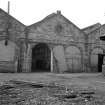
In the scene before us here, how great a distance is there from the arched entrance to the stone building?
16 centimetres

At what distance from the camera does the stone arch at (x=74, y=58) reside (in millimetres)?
19906

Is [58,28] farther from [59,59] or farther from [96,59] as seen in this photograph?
[96,59]

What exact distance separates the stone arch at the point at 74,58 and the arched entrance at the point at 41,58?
362 centimetres

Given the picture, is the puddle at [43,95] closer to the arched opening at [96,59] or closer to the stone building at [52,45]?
the stone building at [52,45]

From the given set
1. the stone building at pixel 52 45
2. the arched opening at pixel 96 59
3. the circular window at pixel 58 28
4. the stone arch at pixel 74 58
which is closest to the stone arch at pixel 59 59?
the stone building at pixel 52 45

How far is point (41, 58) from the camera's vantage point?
24297 mm

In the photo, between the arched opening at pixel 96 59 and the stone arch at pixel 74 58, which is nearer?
the stone arch at pixel 74 58

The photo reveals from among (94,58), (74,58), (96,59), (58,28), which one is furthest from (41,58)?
(96,59)

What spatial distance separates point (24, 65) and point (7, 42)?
338 cm

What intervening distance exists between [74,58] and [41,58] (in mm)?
6292

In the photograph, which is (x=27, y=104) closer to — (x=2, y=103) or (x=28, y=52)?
(x=2, y=103)

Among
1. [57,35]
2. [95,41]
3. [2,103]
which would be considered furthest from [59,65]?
[2,103]

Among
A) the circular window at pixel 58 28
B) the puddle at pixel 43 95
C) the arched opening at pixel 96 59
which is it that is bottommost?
the puddle at pixel 43 95

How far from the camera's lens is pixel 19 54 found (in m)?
17.6
